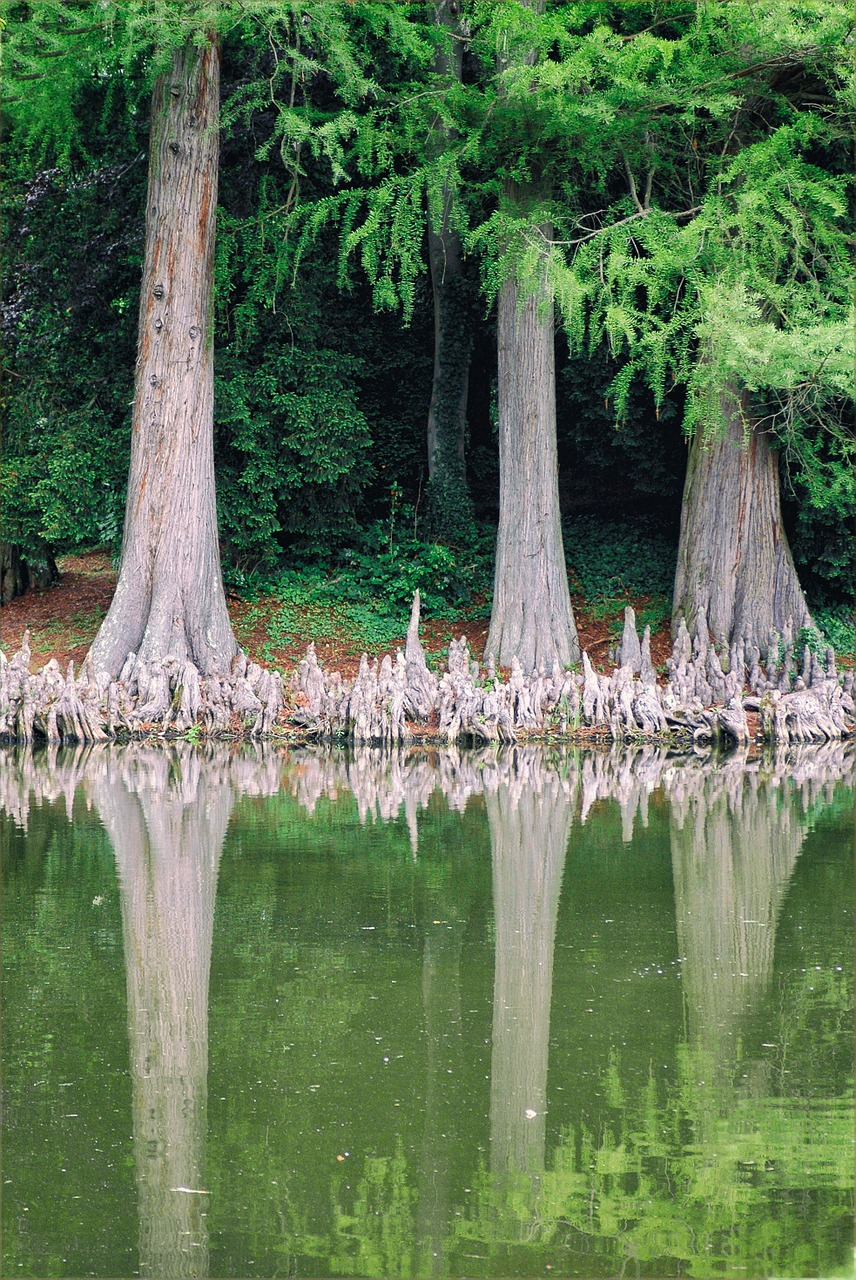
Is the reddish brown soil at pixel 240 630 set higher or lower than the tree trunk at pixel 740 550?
lower

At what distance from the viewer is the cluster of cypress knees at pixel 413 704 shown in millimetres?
12539

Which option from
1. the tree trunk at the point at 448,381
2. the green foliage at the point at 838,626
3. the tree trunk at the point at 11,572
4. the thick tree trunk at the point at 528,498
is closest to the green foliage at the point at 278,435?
the tree trunk at the point at 448,381

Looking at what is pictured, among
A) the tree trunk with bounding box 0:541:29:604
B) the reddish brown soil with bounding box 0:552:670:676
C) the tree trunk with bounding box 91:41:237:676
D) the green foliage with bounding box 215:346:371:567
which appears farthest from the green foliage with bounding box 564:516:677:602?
the tree trunk with bounding box 0:541:29:604

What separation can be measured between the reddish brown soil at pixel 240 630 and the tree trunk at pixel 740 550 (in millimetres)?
870

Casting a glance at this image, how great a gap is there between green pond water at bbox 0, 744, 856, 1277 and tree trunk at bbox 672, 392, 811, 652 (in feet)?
18.8

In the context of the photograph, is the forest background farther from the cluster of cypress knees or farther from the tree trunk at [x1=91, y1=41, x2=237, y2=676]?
the cluster of cypress knees

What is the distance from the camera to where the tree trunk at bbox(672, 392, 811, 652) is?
14.6 meters

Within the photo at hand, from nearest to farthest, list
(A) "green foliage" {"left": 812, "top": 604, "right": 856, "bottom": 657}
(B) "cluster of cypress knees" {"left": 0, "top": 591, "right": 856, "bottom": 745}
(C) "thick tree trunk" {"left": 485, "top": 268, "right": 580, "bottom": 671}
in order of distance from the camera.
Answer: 1. (B) "cluster of cypress knees" {"left": 0, "top": 591, "right": 856, "bottom": 745}
2. (C) "thick tree trunk" {"left": 485, "top": 268, "right": 580, "bottom": 671}
3. (A) "green foliage" {"left": 812, "top": 604, "right": 856, "bottom": 657}

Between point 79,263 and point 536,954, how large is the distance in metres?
13.4

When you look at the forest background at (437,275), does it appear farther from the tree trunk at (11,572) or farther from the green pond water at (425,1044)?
the green pond water at (425,1044)

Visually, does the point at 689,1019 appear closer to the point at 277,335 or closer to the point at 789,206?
the point at 789,206

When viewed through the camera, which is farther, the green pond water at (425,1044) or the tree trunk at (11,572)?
the tree trunk at (11,572)

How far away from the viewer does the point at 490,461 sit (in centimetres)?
1902

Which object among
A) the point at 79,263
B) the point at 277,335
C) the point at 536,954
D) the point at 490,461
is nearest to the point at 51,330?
the point at 79,263
